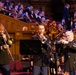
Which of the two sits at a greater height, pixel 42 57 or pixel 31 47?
pixel 31 47

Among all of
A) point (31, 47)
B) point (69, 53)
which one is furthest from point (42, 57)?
point (69, 53)

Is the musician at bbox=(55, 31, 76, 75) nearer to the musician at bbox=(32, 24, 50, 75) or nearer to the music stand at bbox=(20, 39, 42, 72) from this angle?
the musician at bbox=(32, 24, 50, 75)

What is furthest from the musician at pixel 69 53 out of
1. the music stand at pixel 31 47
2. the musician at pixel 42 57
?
the music stand at pixel 31 47

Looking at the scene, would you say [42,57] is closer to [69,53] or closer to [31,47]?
[31,47]

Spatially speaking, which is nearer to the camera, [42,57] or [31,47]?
[42,57]

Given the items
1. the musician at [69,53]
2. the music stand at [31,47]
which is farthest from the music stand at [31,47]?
the musician at [69,53]

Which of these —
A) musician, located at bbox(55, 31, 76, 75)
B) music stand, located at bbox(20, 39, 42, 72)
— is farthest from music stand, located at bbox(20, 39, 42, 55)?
musician, located at bbox(55, 31, 76, 75)

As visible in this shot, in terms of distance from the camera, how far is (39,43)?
793 centimetres

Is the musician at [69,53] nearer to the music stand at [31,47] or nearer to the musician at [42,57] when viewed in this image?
the musician at [42,57]

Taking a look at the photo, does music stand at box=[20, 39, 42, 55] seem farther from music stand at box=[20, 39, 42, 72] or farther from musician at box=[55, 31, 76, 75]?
musician at box=[55, 31, 76, 75]

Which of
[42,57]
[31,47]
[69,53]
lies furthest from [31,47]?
[69,53]

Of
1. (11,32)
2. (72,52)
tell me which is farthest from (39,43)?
(11,32)

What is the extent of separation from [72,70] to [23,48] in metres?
1.38

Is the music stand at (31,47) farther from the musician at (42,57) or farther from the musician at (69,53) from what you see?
the musician at (69,53)
